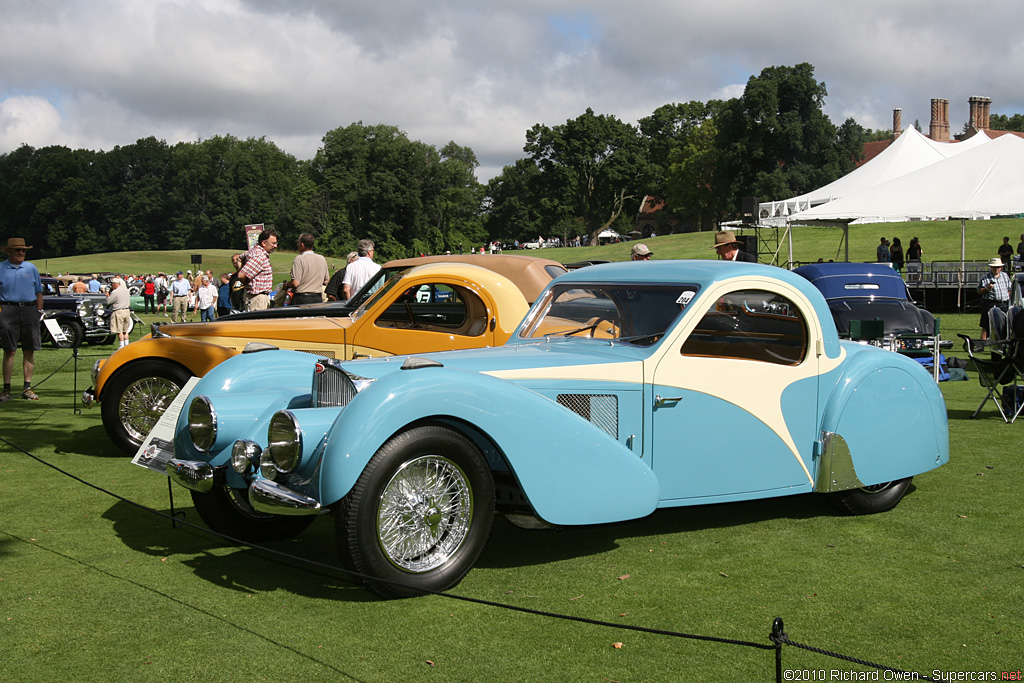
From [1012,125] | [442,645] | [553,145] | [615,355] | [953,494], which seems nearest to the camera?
[442,645]

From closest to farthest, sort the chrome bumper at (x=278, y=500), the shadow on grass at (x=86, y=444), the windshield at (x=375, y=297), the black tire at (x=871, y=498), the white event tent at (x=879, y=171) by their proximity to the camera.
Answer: the chrome bumper at (x=278, y=500)
the black tire at (x=871, y=498)
the shadow on grass at (x=86, y=444)
the windshield at (x=375, y=297)
the white event tent at (x=879, y=171)

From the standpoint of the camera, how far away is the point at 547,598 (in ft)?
13.5

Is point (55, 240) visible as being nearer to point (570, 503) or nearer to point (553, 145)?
point (553, 145)

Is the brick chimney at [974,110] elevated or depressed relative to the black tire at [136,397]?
elevated

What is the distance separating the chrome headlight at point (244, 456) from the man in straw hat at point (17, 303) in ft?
24.0

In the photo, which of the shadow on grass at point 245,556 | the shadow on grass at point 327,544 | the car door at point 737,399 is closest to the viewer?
the shadow on grass at point 245,556

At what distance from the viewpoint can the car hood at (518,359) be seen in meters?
4.49

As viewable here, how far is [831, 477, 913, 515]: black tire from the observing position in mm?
5523

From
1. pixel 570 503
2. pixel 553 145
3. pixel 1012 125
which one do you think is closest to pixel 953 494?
pixel 570 503

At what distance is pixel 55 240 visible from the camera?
10688cm

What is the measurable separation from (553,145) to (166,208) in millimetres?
53409

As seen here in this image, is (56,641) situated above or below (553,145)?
below

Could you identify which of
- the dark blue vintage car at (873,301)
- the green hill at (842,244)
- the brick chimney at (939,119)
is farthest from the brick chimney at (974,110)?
the dark blue vintage car at (873,301)

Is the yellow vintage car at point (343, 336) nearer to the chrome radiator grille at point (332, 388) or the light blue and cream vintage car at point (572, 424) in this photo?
the light blue and cream vintage car at point (572, 424)
